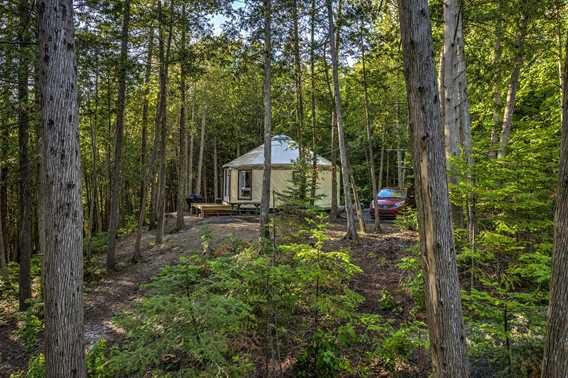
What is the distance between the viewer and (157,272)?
28.8 ft

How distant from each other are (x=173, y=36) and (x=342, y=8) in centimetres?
532

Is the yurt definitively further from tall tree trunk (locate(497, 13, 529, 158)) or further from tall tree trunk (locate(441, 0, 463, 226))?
tall tree trunk (locate(441, 0, 463, 226))

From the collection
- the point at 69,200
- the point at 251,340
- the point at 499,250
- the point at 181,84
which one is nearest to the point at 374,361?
the point at 251,340

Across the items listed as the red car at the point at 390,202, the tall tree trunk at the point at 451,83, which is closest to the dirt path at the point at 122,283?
the tall tree trunk at the point at 451,83

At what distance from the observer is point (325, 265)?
12.4 feet

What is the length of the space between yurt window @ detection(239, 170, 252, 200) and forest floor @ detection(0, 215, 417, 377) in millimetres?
4567

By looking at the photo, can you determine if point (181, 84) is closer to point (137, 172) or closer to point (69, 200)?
point (137, 172)

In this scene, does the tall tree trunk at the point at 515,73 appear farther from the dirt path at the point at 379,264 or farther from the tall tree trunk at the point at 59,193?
the tall tree trunk at the point at 59,193

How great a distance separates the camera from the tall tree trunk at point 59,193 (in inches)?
116

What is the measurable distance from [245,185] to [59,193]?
46.8 feet

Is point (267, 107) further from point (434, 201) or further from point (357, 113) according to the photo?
point (357, 113)

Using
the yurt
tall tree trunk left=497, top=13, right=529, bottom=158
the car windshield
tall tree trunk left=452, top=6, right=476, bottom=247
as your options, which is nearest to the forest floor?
tall tree trunk left=452, top=6, right=476, bottom=247

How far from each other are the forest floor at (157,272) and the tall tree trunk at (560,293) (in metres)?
3.26

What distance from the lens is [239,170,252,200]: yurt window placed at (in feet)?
55.9
